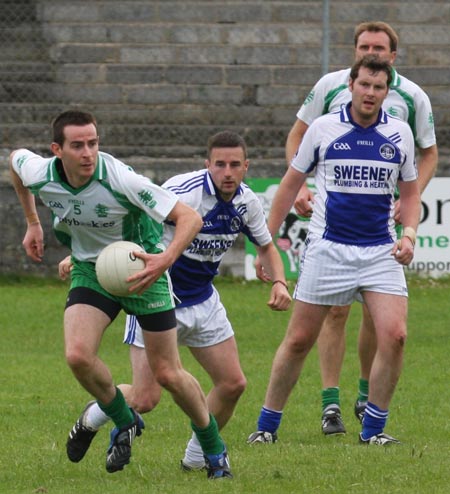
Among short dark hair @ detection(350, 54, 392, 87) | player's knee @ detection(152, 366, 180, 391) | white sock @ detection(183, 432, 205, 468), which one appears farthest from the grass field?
short dark hair @ detection(350, 54, 392, 87)

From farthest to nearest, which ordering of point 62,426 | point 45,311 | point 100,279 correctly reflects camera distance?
point 45,311 → point 62,426 → point 100,279

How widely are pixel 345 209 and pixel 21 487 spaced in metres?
2.51

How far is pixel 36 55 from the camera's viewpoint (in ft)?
62.4

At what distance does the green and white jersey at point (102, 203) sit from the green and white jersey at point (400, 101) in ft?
7.06

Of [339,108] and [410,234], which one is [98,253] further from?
[339,108]

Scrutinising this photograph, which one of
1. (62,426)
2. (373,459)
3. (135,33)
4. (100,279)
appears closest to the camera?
(100,279)

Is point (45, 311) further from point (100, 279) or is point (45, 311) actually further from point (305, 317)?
point (100, 279)

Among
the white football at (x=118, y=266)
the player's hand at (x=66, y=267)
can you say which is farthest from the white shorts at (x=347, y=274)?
the white football at (x=118, y=266)

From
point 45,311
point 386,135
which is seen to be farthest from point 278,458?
point 45,311

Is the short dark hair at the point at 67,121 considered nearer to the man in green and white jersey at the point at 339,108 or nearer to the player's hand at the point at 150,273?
the player's hand at the point at 150,273

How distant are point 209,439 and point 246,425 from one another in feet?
7.30

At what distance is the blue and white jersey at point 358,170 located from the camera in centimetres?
776

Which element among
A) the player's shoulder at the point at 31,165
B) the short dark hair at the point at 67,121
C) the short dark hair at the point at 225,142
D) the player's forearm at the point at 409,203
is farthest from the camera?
the player's forearm at the point at 409,203

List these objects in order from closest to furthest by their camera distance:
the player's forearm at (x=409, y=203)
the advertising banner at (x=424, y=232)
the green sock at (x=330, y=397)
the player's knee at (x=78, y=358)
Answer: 1. the player's knee at (x=78, y=358)
2. the player's forearm at (x=409, y=203)
3. the green sock at (x=330, y=397)
4. the advertising banner at (x=424, y=232)
